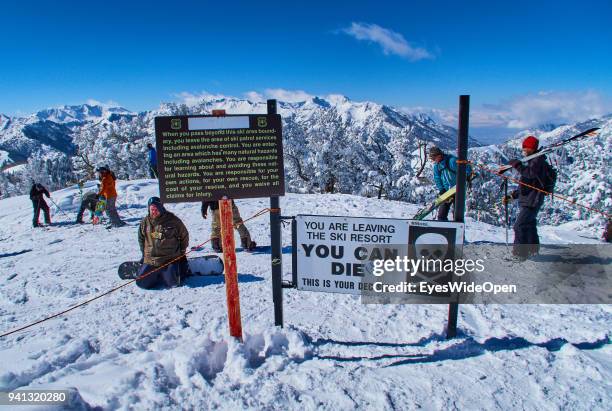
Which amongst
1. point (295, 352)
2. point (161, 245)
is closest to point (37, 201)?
point (161, 245)

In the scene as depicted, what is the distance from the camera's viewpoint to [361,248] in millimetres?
3936

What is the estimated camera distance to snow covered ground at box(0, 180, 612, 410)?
2975 mm

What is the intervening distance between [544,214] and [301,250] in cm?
4346

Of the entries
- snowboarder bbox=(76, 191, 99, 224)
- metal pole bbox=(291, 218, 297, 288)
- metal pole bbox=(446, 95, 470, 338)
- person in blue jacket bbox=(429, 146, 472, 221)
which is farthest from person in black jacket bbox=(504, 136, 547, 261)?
snowboarder bbox=(76, 191, 99, 224)

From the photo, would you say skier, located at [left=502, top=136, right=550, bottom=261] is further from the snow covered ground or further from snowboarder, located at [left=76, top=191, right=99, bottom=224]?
snowboarder, located at [left=76, top=191, right=99, bottom=224]

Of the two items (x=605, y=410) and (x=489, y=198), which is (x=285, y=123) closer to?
(x=489, y=198)

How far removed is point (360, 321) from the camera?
4.50 m

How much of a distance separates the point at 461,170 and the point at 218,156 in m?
2.48

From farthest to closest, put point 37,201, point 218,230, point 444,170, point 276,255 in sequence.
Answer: point 37,201
point 218,230
point 444,170
point 276,255

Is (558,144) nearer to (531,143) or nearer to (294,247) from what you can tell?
(531,143)

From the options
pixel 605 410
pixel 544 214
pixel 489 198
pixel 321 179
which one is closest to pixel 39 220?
pixel 605 410

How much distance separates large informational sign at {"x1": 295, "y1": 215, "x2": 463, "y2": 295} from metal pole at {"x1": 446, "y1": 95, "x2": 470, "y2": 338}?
0.20 metres

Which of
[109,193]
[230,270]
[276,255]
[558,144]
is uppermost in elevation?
[558,144]

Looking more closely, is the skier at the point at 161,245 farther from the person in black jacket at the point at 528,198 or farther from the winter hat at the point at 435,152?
the person in black jacket at the point at 528,198
